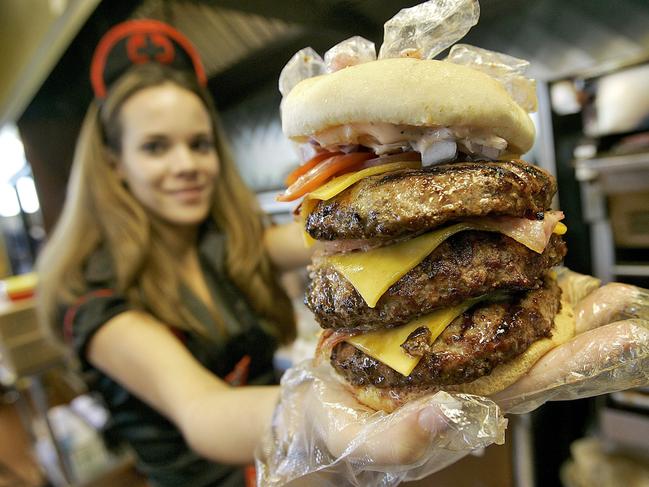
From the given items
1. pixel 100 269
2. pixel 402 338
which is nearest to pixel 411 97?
pixel 402 338

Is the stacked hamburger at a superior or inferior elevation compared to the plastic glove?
superior

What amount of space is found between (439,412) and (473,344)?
0.14 meters

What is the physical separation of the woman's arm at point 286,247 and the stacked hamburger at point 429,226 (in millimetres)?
1127

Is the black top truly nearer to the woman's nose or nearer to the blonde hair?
the blonde hair

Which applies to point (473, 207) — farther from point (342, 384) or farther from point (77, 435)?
point (77, 435)

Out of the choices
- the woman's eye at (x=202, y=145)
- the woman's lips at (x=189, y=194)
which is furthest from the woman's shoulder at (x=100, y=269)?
the woman's eye at (x=202, y=145)

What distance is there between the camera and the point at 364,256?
760mm

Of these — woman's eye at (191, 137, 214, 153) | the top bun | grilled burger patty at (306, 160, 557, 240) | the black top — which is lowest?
the black top

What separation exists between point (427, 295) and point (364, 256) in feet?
0.44

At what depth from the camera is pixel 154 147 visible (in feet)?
5.26

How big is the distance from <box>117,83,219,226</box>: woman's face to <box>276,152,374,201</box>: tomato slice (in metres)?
0.95

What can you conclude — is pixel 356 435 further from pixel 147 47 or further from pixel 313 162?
pixel 147 47

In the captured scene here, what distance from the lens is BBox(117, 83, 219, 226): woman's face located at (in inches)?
61.8

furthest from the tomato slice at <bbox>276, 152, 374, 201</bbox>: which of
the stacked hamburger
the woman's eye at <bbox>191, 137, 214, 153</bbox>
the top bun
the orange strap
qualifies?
the orange strap
